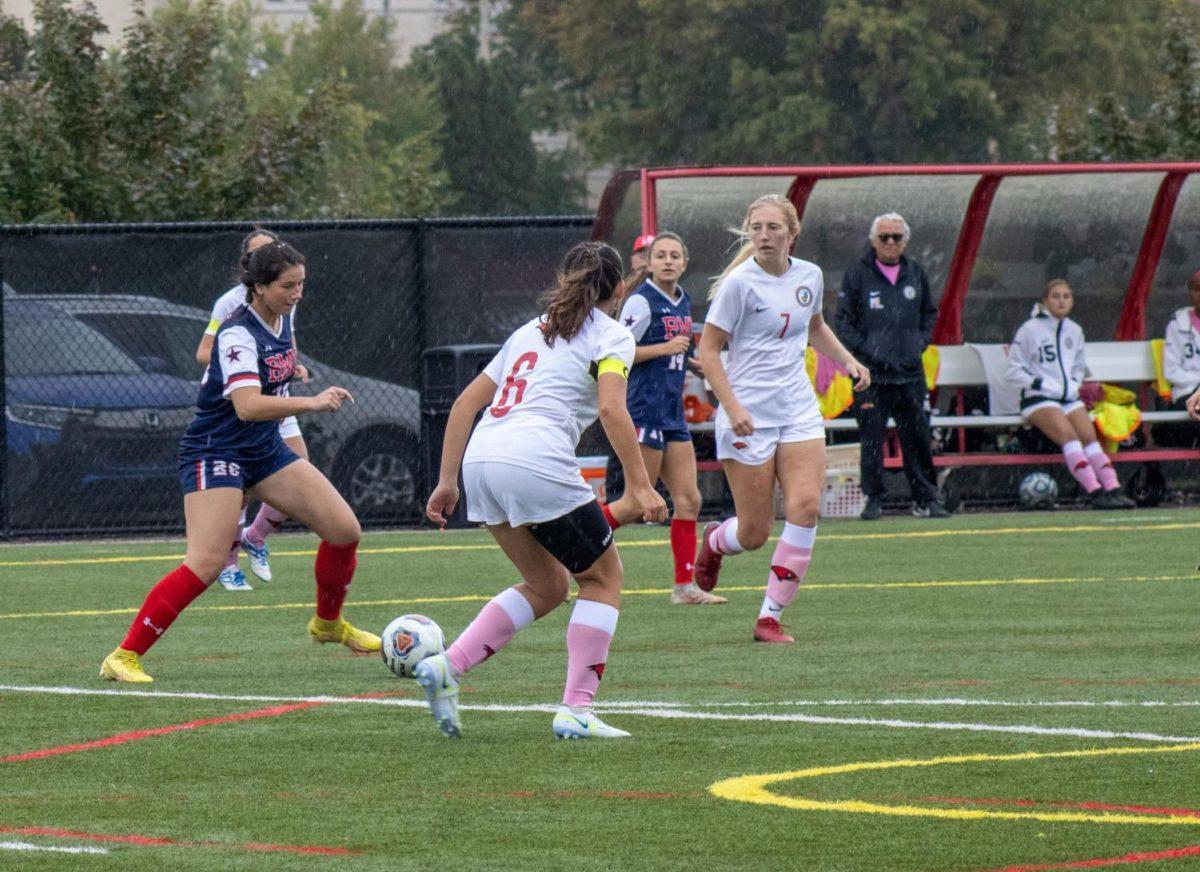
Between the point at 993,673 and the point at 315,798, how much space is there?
3.45 m

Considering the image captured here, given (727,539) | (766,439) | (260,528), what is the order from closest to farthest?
(766,439) → (727,539) → (260,528)

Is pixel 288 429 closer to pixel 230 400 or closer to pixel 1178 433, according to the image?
pixel 230 400

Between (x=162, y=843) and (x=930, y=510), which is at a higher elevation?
(x=162, y=843)

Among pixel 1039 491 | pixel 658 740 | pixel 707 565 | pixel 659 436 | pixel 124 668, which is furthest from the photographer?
pixel 1039 491

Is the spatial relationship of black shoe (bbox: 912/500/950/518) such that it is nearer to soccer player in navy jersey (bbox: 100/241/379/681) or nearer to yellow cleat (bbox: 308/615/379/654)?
yellow cleat (bbox: 308/615/379/654)

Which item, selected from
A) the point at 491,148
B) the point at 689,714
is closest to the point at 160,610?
the point at 689,714

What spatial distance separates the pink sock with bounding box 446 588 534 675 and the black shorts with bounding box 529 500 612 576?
0.85 ft

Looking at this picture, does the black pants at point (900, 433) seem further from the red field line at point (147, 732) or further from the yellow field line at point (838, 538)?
the red field line at point (147, 732)

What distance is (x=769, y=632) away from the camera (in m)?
10.1

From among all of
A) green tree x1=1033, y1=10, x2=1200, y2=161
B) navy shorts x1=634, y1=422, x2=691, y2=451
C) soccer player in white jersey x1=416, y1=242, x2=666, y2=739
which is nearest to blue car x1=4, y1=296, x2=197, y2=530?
navy shorts x1=634, y1=422, x2=691, y2=451

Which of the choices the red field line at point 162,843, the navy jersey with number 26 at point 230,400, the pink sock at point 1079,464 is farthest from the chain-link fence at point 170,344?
the red field line at point 162,843

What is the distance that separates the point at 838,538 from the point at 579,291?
908cm

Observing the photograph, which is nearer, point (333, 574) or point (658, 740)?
point (658, 740)

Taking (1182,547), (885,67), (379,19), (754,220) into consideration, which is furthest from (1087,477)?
(379,19)
